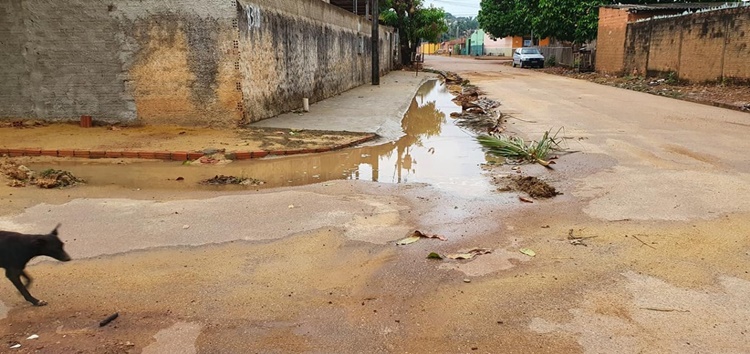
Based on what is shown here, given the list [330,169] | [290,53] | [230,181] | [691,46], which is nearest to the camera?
[230,181]

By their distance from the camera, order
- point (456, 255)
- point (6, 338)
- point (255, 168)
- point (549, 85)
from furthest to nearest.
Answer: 1. point (549, 85)
2. point (255, 168)
3. point (456, 255)
4. point (6, 338)

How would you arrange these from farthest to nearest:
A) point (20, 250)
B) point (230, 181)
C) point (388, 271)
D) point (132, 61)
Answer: point (132, 61) → point (230, 181) → point (388, 271) → point (20, 250)

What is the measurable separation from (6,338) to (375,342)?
210cm

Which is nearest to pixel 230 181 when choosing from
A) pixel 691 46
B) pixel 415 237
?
pixel 415 237

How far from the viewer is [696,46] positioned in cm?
2028

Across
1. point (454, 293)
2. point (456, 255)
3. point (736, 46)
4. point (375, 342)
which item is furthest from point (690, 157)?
point (736, 46)

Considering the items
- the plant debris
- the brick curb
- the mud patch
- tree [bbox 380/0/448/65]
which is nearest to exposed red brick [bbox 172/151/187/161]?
the brick curb

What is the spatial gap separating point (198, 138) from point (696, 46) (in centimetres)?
1903

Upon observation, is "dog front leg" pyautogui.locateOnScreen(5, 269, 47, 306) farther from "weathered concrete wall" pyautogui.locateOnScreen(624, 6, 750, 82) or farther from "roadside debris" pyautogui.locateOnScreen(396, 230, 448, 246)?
"weathered concrete wall" pyautogui.locateOnScreen(624, 6, 750, 82)

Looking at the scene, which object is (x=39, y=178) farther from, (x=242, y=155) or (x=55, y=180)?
(x=242, y=155)

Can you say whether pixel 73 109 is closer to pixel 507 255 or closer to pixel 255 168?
pixel 255 168

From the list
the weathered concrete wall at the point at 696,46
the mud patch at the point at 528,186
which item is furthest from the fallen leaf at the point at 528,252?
the weathered concrete wall at the point at 696,46

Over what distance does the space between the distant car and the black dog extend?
3839 centimetres

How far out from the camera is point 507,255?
14.5 feet
